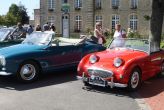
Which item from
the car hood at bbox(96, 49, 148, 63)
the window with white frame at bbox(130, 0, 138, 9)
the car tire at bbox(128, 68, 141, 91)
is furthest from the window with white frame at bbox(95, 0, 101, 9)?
the car tire at bbox(128, 68, 141, 91)

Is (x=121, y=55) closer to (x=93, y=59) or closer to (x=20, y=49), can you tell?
(x=93, y=59)

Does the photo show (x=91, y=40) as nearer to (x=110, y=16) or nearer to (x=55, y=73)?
(x=55, y=73)

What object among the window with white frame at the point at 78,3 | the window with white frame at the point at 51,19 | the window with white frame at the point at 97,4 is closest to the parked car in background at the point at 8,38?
the window with white frame at the point at 97,4

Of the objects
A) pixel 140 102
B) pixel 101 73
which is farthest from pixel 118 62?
pixel 140 102

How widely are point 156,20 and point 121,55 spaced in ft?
14.4

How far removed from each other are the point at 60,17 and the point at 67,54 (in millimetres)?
47391

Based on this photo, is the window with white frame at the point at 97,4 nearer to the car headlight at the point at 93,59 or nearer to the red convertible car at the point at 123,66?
the red convertible car at the point at 123,66

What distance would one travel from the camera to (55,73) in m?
13.1

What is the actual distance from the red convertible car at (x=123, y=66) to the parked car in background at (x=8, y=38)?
404cm

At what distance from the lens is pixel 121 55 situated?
10.6 m

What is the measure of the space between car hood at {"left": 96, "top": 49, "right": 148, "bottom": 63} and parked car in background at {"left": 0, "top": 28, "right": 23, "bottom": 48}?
4.20 metres

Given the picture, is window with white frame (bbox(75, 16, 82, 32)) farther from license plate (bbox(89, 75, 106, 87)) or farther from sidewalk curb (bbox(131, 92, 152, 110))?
sidewalk curb (bbox(131, 92, 152, 110))

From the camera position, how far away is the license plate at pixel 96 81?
1001 cm

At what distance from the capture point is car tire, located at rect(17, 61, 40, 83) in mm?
11152
